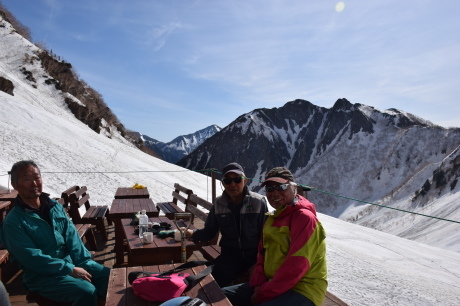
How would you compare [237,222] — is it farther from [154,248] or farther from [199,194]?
[199,194]

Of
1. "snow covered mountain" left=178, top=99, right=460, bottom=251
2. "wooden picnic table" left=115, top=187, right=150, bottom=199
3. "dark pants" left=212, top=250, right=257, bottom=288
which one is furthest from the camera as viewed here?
"snow covered mountain" left=178, top=99, right=460, bottom=251

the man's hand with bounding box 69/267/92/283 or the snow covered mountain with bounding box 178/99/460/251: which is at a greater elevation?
the snow covered mountain with bounding box 178/99/460/251

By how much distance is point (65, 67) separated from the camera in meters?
36.3

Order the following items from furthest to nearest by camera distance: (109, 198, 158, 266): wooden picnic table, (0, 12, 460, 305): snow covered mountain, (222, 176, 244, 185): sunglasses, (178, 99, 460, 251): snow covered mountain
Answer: (178, 99, 460, 251): snow covered mountain
(0, 12, 460, 305): snow covered mountain
(109, 198, 158, 266): wooden picnic table
(222, 176, 244, 185): sunglasses

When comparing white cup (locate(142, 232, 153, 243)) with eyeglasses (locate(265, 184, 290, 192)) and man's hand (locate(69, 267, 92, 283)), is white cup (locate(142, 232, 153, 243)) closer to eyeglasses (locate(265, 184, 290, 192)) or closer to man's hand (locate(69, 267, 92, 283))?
man's hand (locate(69, 267, 92, 283))

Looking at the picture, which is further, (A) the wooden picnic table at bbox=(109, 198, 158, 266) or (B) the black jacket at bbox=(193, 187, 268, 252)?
(A) the wooden picnic table at bbox=(109, 198, 158, 266)

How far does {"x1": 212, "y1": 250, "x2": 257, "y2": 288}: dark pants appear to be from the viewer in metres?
3.74

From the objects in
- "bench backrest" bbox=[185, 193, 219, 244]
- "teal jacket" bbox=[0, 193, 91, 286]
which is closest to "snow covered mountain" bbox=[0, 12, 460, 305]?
"bench backrest" bbox=[185, 193, 219, 244]

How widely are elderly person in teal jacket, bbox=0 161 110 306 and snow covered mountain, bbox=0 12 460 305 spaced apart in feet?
12.2

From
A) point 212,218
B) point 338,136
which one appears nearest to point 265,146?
point 338,136

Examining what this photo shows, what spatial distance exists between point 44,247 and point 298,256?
240cm

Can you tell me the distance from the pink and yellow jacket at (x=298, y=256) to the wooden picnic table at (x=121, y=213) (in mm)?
3400

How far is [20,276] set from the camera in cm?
487

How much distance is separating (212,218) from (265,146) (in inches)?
5508
